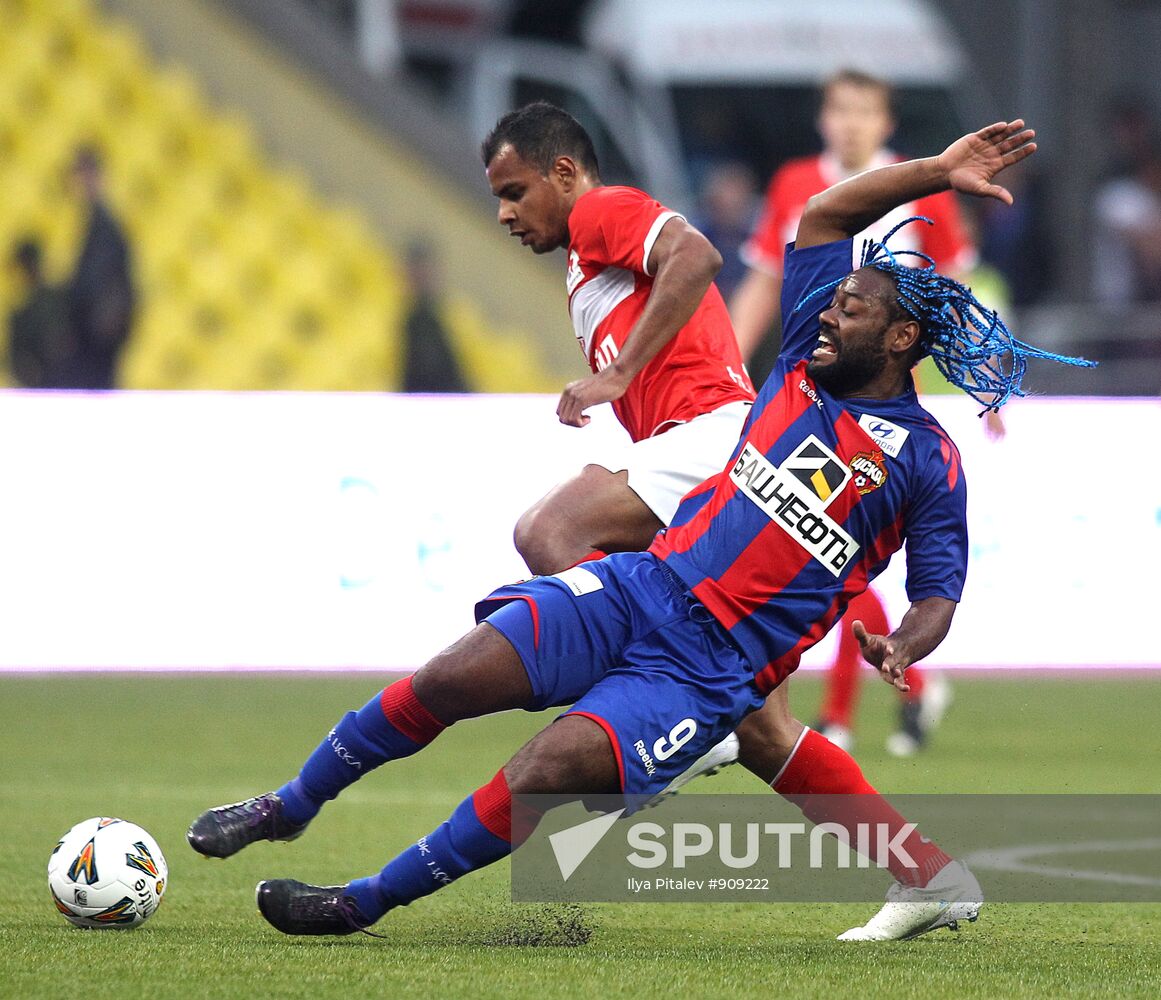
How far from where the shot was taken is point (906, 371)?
4691mm

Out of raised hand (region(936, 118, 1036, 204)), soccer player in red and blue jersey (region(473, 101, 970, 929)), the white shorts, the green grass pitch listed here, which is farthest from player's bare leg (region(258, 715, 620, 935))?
raised hand (region(936, 118, 1036, 204))

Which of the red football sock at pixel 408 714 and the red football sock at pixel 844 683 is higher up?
the red football sock at pixel 408 714

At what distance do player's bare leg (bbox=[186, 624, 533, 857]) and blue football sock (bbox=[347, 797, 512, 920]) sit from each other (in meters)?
0.26

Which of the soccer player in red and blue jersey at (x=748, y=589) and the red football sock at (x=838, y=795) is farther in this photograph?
the red football sock at (x=838, y=795)

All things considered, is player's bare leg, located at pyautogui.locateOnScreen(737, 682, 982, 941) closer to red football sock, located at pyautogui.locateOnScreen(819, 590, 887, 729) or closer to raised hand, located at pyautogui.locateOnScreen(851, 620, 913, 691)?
raised hand, located at pyautogui.locateOnScreen(851, 620, 913, 691)

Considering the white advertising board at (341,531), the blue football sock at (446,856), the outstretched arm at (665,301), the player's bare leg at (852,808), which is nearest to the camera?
the blue football sock at (446,856)

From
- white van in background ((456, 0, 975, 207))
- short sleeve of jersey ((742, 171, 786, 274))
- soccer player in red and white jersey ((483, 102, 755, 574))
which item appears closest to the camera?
soccer player in red and white jersey ((483, 102, 755, 574))

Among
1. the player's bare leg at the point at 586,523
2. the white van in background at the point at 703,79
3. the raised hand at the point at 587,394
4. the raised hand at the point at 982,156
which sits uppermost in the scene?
the white van in background at the point at 703,79

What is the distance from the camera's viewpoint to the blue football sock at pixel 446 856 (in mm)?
4418

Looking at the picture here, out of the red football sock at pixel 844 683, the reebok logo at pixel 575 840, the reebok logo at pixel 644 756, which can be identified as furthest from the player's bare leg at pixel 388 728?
the red football sock at pixel 844 683

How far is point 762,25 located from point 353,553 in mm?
9895

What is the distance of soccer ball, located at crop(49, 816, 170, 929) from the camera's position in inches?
184

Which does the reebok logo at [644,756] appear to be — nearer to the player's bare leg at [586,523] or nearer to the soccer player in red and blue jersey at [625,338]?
the soccer player in red and blue jersey at [625,338]

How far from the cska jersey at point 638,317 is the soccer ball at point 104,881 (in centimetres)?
172
